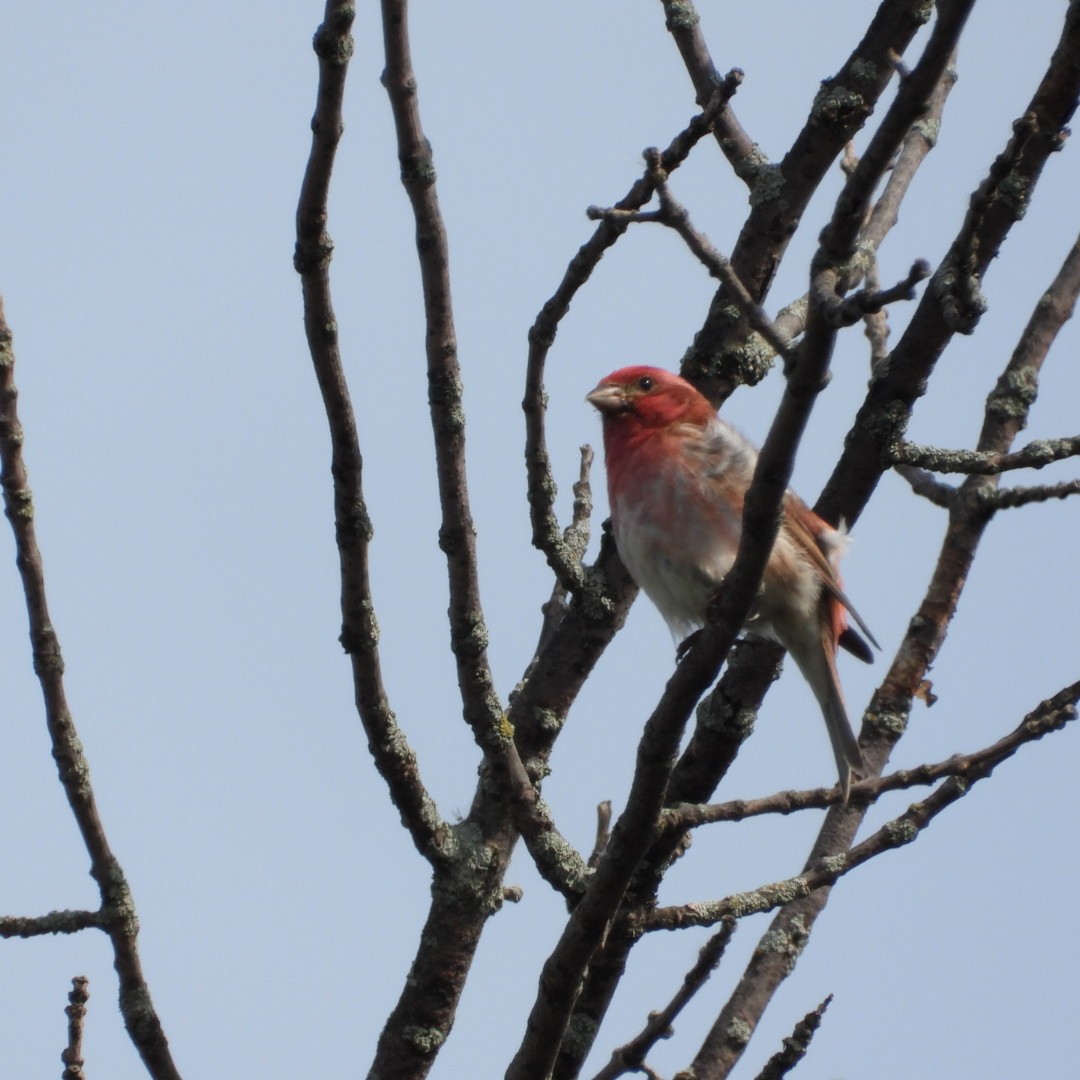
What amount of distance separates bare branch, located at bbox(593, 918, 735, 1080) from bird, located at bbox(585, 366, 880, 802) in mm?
1419

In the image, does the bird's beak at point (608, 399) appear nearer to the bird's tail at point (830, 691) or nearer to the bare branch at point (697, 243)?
the bird's tail at point (830, 691)

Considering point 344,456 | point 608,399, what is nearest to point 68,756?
point 344,456

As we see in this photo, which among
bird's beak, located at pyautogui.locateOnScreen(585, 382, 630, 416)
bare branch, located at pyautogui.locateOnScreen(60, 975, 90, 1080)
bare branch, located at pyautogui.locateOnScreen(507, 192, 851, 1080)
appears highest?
bird's beak, located at pyautogui.locateOnScreen(585, 382, 630, 416)

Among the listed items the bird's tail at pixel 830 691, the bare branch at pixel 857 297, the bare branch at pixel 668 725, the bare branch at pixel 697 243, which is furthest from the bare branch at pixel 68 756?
the bird's tail at pixel 830 691

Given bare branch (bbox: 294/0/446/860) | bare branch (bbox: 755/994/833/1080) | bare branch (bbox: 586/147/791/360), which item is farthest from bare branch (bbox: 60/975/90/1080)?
bare branch (bbox: 586/147/791/360)

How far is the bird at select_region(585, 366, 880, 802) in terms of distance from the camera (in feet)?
20.2

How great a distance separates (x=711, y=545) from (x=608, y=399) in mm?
1246

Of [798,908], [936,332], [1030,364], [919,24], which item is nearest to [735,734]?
[798,908]

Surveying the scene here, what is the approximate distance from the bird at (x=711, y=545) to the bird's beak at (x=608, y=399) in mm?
424

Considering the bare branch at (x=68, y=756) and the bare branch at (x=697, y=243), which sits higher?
the bare branch at (x=697, y=243)

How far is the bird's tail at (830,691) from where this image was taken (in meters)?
5.85

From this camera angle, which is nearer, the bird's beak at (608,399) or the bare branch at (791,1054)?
the bare branch at (791,1054)

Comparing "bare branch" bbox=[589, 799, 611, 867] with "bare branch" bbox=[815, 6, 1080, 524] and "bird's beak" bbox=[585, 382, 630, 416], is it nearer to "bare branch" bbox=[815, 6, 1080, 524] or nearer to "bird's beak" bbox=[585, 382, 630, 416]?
"bare branch" bbox=[815, 6, 1080, 524]

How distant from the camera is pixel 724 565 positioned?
6367mm
